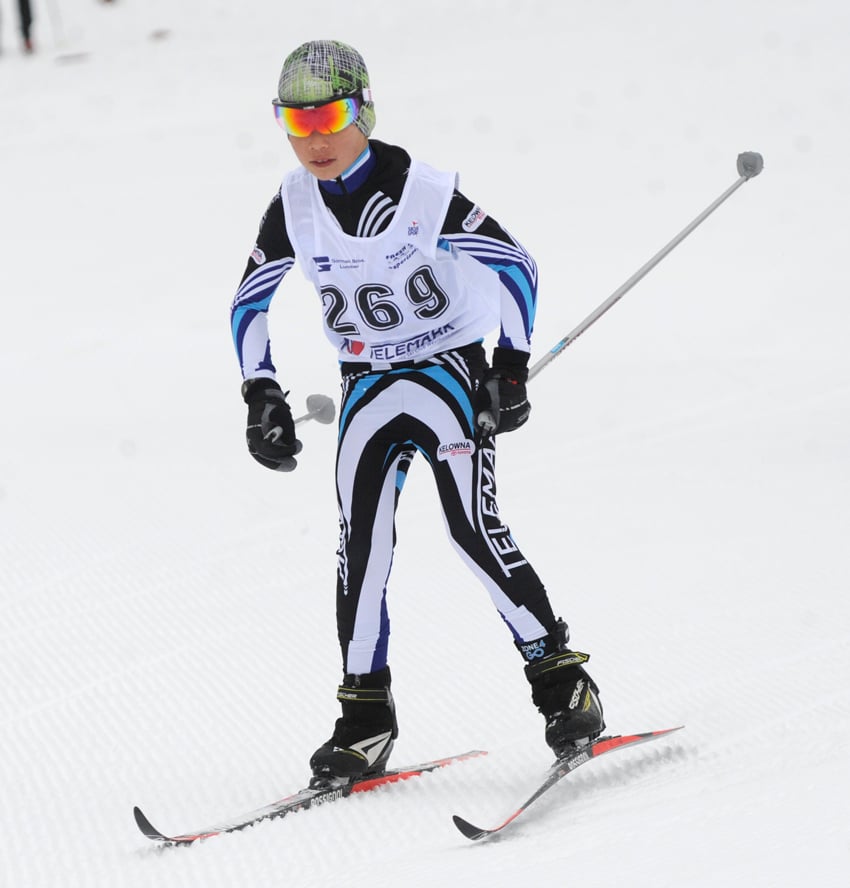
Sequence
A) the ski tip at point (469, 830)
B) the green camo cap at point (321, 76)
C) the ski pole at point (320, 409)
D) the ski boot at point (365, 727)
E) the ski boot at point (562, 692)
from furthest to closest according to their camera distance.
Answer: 1. the ski pole at point (320, 409)
2. the ski boot at point (365, 727)
3. the ski boot at point (562, 692)
4. the green camo cap at point (321, 76)
5. the ski tip at point (469, 830)

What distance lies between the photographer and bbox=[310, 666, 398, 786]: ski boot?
3301 millimetres

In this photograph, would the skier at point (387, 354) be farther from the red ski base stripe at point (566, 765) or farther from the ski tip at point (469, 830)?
the ski tip at point (469, 830)

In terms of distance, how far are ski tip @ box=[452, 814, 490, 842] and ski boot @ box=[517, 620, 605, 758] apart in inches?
17.2

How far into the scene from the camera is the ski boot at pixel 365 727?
3.30m

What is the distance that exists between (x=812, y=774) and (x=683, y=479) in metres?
3.35

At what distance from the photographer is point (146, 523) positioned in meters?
5.84

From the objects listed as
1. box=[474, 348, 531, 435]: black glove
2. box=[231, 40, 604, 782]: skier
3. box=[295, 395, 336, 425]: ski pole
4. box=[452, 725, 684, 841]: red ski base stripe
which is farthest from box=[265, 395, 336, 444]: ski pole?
box=[452, 725, 684, 841]: red ski base stripe

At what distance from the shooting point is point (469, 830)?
2758 mm

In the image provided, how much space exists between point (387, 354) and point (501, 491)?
3074 mm

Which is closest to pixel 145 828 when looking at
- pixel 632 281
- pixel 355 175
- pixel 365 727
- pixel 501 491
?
pixel 365 727

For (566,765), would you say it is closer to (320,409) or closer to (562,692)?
(562,692)

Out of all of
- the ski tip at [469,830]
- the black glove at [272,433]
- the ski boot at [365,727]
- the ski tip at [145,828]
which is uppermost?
the black glove at [272,433]

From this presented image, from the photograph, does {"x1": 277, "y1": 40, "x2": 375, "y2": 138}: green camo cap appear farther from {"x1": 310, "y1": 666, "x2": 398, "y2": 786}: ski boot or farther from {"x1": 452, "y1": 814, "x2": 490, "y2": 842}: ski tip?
{"x1": 452, "y1": 814, "x2": 490, "y2": 842}: ski tip

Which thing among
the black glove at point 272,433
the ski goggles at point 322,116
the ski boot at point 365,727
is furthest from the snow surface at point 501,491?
the ski goggles at point 322,116
